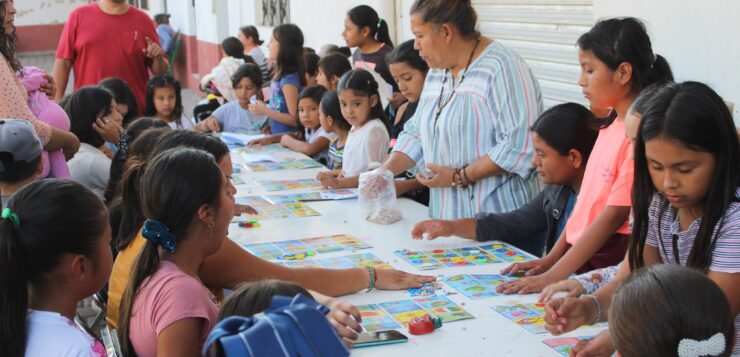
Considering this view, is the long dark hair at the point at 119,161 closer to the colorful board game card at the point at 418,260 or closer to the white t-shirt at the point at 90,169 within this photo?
the white t-shirt at the point at 90,169

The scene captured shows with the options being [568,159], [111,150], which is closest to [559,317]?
[568,159]

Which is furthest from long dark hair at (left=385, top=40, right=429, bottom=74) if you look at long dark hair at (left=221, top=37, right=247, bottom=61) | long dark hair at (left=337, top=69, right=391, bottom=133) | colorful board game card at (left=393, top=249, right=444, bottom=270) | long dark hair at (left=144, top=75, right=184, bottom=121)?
long dark hair at (left=221, top=37, right=247, bottom=61)

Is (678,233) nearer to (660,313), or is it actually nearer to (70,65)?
(660,313)

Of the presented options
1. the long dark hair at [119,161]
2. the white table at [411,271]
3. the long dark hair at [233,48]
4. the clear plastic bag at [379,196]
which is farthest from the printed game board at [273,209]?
the long dark hair at [233,48]

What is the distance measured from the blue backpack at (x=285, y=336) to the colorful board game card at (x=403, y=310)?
1075mm

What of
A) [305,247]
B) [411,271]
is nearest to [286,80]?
[305,247]

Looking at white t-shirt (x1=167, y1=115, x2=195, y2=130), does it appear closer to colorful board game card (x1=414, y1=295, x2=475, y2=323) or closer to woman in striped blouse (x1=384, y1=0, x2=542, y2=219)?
woman in striped blouse (x1=384, y1=0, x2=542, y2=219)

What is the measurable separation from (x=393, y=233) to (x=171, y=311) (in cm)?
150

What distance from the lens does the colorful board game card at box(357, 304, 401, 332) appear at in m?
2.40

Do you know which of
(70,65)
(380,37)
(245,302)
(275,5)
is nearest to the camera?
(245,302)

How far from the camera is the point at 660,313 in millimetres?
1442

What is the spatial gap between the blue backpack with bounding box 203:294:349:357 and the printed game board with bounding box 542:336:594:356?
96 cm

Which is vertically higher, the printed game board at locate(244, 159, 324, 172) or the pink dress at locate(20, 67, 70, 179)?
the pink dress at locate(20, 67, 70, 179)

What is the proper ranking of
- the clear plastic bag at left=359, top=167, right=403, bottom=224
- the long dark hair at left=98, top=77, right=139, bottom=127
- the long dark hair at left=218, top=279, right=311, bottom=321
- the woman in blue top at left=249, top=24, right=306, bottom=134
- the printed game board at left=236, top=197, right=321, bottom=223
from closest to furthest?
the long dark hair at left=218, top=279, right=311, bottom=321 → the clear plastic bag at left=359, top=167, right=403, bottom=224 → the printed game board at left=236, top=197, right=321, bottom=223 → the long dark hair at left=98, top=77, right=139, bottom=127 → the woman in blue top at left=249, top=24, right=306, bottom=134
